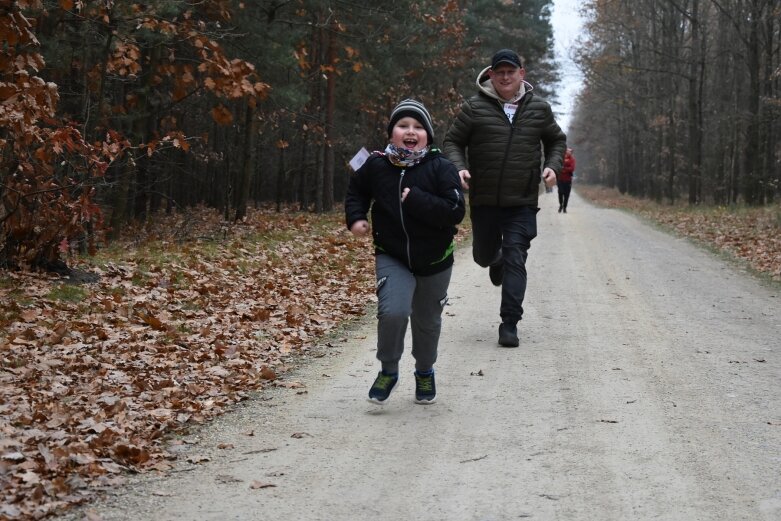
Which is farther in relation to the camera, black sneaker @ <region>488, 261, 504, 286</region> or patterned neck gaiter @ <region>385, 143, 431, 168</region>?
black sneaker @ <region>488, 261, 504, 286</region>

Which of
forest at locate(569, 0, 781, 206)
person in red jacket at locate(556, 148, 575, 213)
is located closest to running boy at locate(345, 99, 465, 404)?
forest at locate(569, 0, 781, 206)

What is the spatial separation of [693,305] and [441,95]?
87.2 ft

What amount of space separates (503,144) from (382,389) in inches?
121

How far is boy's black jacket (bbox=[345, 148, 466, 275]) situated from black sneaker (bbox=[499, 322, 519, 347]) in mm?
2376

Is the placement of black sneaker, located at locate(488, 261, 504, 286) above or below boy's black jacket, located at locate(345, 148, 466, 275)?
below

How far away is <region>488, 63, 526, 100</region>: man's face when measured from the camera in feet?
26.1

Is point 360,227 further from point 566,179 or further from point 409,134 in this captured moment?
point 566,179

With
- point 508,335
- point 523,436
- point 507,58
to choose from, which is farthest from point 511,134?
point 523,436

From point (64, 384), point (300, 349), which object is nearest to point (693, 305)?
point (300, 349)

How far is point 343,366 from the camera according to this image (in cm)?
758

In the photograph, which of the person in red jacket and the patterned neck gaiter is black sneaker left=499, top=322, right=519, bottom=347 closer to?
the patterned neck gaiter

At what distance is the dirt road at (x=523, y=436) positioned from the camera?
14.1 ft

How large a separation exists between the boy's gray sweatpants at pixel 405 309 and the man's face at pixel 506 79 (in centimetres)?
264

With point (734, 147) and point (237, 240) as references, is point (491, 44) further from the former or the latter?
point (237, 240)
